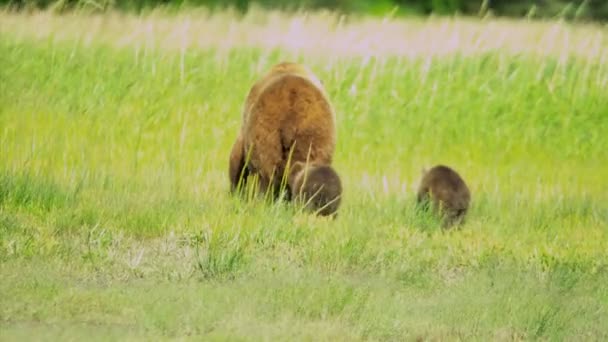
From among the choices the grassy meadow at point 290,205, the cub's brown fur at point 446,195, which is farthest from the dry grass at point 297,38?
the cub's brown fur at point 446,195

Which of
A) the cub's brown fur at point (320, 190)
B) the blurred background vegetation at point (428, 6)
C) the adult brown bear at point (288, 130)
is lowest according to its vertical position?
the blurred background vegetation at point (428, 6)

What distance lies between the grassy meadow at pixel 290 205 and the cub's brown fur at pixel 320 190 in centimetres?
15

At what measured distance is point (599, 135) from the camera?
12.9 meters

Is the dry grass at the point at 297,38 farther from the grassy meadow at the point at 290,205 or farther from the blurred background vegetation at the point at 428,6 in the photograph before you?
the blurred background vegetation at the point at 428,6

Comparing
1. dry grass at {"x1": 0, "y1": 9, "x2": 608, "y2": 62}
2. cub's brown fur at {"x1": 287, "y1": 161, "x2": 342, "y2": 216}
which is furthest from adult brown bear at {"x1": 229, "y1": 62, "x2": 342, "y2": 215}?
dry grass at {"x1": 0, "y1": 9, "x2": 608, "y2": 62}

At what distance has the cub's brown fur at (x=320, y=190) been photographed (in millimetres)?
8375

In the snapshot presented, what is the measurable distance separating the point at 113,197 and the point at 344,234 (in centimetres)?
170

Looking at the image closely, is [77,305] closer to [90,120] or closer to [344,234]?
[344,234]

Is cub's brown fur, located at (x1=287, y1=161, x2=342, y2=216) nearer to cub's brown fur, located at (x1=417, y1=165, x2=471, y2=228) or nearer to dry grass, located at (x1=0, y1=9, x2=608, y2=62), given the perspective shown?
cub's brown fur, located at (x1=417, y1=165, x2=471, y2=228)

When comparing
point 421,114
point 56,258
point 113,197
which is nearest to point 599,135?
point 421,114

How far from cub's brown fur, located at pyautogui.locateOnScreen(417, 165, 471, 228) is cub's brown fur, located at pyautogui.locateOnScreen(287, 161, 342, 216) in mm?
797

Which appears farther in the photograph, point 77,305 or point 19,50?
point 19,50

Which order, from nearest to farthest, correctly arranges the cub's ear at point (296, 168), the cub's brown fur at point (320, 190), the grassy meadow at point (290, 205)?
1. the grassy meadow at point (290, 205)
2. the cub's brown fur at point (320, 190)
3. the cub's ear at point (296, 168)

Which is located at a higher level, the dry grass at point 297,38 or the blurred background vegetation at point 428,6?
the dry grass at point 297,38
